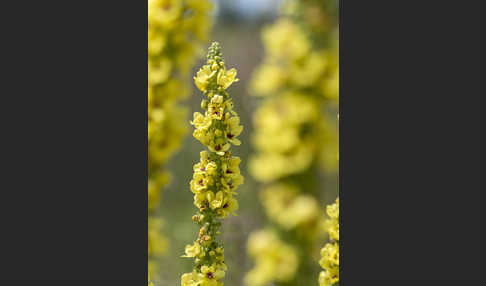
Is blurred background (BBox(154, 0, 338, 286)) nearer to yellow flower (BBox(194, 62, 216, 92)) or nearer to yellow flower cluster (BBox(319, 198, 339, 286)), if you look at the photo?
yellow flower (BBox(194, 62, 216, 92))

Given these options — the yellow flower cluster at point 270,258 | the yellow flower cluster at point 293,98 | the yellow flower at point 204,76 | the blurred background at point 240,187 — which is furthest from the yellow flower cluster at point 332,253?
the yellow flower cluster at point 293,98

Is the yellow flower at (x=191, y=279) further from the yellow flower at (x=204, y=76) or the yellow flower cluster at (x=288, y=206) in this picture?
the yellow flower cluster at (x=288, y=206)

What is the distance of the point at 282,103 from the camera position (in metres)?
3.11

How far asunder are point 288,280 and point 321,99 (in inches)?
37.2

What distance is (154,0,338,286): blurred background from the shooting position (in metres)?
2.37

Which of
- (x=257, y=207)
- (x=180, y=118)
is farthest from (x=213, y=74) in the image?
(x=257, y=207)

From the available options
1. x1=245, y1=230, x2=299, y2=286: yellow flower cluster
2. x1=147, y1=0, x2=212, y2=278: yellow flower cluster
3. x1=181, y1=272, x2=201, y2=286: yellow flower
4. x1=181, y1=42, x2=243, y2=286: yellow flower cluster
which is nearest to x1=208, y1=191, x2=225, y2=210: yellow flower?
x1=181, y1=42, x2=243, y2=286: yellow flower cluster

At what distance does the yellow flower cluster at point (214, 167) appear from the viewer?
6.70 ft

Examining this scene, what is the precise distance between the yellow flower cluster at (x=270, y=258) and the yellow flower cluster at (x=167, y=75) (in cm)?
Answer: 51

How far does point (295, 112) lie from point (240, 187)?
857 millimetres

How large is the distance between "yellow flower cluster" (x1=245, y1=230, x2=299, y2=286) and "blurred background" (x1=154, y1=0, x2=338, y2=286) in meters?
0.07

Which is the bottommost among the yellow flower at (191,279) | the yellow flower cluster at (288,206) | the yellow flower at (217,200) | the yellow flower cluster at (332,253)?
the yellow flower at (191,279)

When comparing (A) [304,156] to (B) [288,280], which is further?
(A) [304,156]
